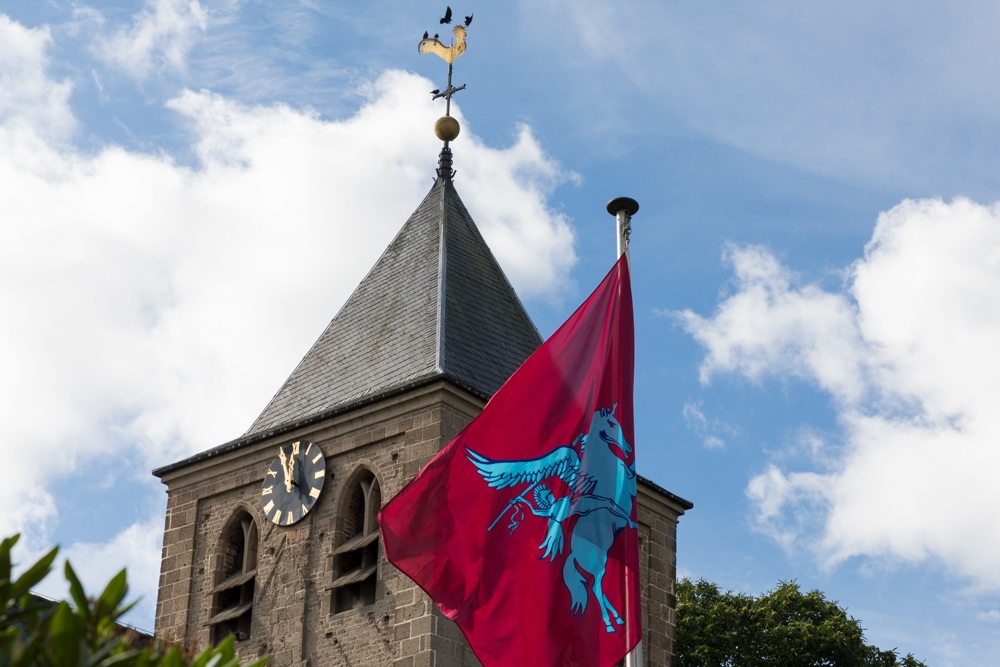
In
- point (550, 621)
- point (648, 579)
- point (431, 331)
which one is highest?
point (431, 331)

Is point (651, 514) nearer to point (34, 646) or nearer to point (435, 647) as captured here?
point (435, 647)

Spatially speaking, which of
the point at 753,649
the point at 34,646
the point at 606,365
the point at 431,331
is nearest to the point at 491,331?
the point at 431,331

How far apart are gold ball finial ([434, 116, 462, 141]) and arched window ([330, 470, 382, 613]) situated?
8362 mm

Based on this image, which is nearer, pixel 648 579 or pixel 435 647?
pixel 435 647

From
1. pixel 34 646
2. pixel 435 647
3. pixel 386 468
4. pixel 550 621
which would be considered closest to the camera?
pixel 34 646

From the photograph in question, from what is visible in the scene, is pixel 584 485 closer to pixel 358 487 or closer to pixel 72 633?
pixel 72 633

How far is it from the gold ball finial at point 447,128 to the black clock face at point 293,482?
767 cm

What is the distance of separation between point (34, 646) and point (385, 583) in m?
15.2

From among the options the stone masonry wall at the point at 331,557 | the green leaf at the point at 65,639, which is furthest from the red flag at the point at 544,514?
the stone masonry wall at the point at 331,557

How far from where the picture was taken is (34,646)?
Result: 16.6 feet

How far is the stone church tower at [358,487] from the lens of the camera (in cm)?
2034

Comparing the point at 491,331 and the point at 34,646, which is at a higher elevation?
the point at 491,331

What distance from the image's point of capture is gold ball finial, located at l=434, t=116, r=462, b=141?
27.6m

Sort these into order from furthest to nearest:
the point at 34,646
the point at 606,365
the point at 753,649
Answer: the point at 753,649, the point at 606,365, the point at 34,646
